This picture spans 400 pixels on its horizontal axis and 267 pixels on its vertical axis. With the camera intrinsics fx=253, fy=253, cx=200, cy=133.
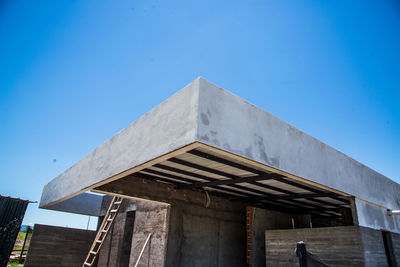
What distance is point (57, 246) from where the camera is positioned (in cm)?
1135

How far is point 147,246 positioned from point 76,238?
6.79 metres

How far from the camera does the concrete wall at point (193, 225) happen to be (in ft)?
20.5

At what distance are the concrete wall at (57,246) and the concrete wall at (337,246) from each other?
9.20 meters

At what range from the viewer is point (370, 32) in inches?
338

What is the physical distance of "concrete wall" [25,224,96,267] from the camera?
10.8m

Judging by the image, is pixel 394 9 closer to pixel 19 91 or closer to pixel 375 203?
pixel 375 203

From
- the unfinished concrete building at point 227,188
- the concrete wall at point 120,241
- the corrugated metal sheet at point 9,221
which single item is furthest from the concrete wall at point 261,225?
the corrugated metal sheet at point 9,221

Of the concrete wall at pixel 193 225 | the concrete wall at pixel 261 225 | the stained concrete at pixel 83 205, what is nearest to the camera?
the concrete wall at pixel 193 225

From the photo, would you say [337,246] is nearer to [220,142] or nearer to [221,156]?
[221,156]

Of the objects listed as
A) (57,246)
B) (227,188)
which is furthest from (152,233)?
(57,246)

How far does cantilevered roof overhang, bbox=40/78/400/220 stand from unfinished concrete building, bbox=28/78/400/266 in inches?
0.8

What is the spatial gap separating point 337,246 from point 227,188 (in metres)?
2.79

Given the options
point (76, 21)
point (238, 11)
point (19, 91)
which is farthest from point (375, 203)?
point (19, 91)

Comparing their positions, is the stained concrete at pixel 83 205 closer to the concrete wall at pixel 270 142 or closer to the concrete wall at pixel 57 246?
the concrete wall at pixel 57 246
